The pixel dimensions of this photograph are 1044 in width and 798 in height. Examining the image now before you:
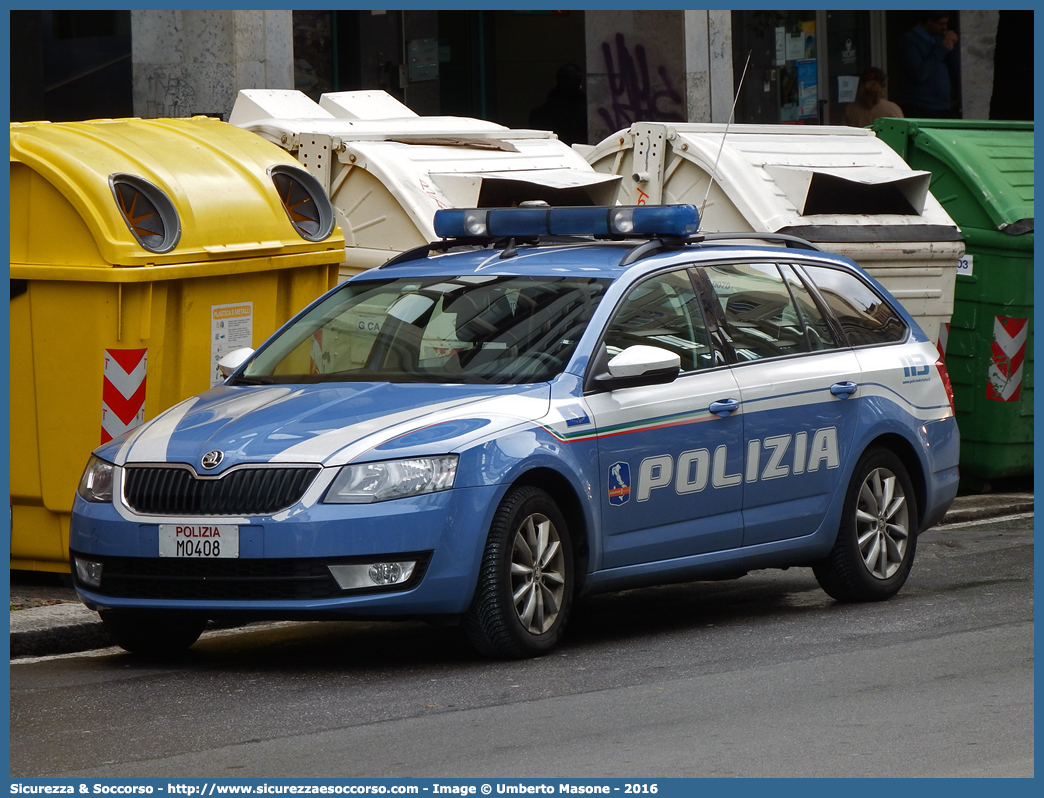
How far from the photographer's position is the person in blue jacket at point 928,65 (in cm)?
1894

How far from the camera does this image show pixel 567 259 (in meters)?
7.77

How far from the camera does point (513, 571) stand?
22.2 ft

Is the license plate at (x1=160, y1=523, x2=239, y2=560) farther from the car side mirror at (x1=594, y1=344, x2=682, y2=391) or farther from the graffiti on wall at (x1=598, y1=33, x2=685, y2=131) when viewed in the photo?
the graffiti on wall at (x1=598, y1=33, x2=685, y2=131)

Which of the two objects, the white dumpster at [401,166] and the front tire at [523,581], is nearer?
the front tire at [523,581]

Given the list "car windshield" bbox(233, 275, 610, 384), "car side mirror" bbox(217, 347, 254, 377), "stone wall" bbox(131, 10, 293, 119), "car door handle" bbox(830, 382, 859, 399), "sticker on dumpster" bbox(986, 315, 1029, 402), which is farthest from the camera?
"stone wall" bbox(131, 10, 293, 119)

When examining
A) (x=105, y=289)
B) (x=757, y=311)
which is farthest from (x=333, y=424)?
(x=757, y=311)

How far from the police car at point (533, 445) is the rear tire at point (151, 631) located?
0.01m

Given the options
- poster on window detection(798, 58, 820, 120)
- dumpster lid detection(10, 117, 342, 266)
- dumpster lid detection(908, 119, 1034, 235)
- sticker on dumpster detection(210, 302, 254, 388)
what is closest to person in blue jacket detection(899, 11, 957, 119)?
poster on window detection(798, 58, 820, 120)

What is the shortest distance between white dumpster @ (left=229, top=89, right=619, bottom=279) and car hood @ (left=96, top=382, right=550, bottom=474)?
3.06m

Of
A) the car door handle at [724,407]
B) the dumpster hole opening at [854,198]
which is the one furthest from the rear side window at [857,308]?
the dumpster hole opening at [854,198]

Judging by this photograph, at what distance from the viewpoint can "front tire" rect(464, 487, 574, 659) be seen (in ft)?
21.9

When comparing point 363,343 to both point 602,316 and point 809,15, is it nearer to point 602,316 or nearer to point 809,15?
point 602,316

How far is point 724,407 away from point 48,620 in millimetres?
2882

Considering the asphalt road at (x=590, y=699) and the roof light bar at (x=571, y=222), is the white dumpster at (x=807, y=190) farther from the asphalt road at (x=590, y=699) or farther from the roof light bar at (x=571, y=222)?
the asphalt road at (x=590, y=699)
